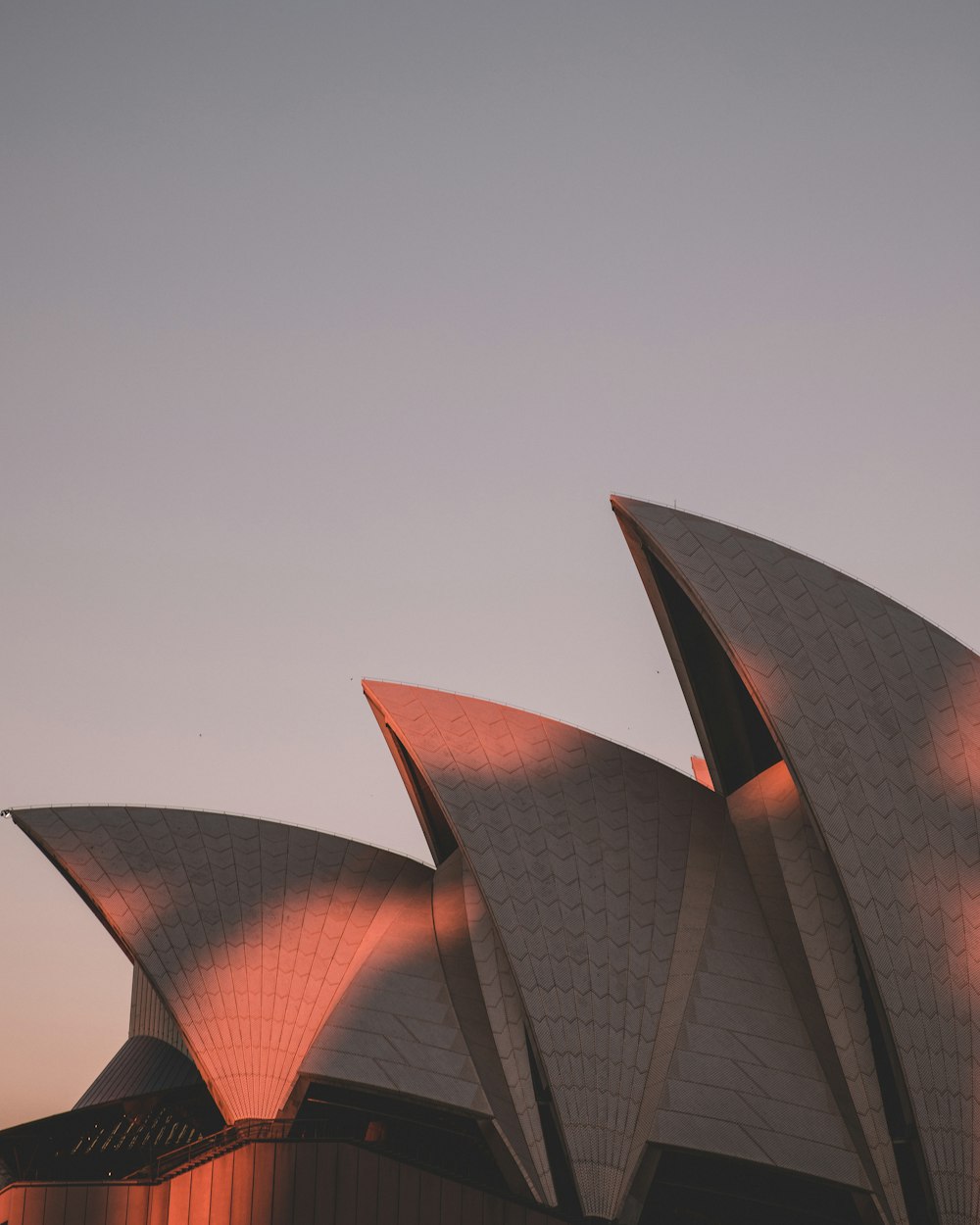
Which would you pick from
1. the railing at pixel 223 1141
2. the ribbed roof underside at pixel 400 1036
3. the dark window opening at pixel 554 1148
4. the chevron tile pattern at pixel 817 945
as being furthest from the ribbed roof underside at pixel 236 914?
the chevron tile pattern at pixel 817 945

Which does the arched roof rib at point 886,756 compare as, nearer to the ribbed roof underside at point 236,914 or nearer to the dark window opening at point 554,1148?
the dark window opening at point 554,1148

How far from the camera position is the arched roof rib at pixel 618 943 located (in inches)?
1058

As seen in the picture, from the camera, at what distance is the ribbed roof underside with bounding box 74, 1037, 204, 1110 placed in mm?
39125

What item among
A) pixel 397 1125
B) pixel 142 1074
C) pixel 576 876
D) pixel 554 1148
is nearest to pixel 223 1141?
pixel 397 1125

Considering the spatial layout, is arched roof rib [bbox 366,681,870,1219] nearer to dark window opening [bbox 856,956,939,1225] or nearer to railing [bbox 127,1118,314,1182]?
dark window opening [bbox 856,956,939,1225]

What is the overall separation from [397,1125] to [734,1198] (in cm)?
759

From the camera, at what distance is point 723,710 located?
33875 millimetres

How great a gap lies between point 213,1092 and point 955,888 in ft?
51.4

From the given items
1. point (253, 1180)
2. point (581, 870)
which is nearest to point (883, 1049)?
point (581, 870)

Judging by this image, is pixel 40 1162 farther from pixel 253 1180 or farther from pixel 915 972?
pixel 915 972

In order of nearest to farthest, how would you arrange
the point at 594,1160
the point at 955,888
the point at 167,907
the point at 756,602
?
the point at 594,1160
the point at 955,888
the point at 756,602
the point at 167,907

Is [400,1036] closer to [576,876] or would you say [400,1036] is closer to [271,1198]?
[271,1198]

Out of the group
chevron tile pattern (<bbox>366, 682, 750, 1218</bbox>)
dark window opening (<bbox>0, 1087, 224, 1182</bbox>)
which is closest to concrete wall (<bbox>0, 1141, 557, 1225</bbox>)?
chevron tile pattern (<bbox>366, 682, 750, 1218</bbox>)

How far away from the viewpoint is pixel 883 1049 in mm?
28016
